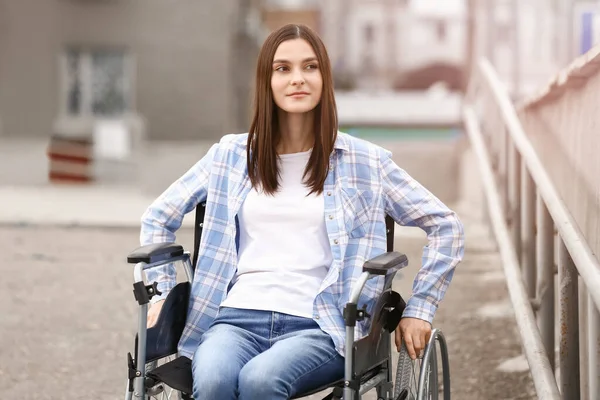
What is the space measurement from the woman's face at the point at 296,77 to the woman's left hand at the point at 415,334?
2.13 ft

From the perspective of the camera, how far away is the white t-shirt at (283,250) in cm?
308

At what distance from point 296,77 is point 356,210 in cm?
40

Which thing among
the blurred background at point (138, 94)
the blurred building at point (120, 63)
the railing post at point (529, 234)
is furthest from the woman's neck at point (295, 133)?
the blurred building at point (120, 63)

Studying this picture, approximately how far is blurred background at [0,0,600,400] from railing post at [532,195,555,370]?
0.45ft

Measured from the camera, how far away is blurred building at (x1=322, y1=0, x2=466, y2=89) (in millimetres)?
65125

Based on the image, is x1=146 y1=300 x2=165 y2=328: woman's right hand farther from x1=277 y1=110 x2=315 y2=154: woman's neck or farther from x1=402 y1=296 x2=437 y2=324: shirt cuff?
x1=402 y1=296 x2=437 y2=324: shirt cuff

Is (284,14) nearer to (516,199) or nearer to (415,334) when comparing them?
Result: (516,199)

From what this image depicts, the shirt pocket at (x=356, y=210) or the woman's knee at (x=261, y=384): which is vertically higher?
the shirt pocket at (x=356, y=210)

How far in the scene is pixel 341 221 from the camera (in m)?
3.11

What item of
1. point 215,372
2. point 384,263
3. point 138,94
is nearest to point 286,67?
point 384,263

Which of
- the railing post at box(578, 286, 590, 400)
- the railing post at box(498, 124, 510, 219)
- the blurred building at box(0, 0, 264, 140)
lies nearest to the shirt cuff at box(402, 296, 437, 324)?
the railing post at box(578, 286, 590, 400)

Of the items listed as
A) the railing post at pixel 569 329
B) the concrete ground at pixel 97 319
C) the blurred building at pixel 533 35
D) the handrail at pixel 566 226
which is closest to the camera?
the handrail at pixel 566 226

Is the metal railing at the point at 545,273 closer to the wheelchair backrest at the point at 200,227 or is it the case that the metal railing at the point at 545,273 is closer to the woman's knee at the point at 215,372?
the wheelchair backrest at the point at 200,227

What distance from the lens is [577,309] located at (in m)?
3.70
